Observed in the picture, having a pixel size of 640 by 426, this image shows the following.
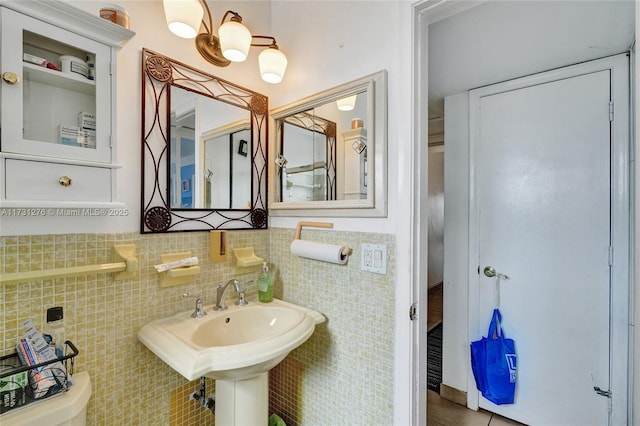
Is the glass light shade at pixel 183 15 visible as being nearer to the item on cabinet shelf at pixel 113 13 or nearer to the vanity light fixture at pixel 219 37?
the vanity light fixture at pixel 219 37

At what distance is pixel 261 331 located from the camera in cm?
130

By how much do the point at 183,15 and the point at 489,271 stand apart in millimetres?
2172

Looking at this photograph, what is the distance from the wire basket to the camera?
0.75m

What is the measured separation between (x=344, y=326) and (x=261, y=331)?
15.6 inches

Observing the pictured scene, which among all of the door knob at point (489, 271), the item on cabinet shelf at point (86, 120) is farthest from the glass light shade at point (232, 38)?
the door knob at point (489, 271)

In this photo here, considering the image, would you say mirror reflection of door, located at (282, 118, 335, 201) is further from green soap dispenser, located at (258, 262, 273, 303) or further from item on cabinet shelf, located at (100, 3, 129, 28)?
item on cabinet shelf, located at (100, 3, 129, 28)

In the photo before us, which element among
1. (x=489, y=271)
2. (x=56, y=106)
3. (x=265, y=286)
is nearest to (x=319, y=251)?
(x=265, y=286)

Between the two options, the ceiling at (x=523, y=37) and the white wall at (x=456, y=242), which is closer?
the ceiling at (x=523, y=37)

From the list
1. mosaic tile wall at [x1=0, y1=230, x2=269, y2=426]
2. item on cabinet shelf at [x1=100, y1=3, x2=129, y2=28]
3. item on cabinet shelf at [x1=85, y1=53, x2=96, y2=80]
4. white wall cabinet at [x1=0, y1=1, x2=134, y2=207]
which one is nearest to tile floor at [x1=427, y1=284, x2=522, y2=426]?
mosaic tile wall at [x1=0, y1=230, x2=269, y2=426]

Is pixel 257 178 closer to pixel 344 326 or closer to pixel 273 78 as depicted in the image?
pixel 273 78

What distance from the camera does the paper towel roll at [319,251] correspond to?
4.00ft

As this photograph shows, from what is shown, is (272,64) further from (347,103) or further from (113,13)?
(113,13)

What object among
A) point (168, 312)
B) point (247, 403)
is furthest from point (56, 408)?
point (247, 403)

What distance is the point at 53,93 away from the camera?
34.5 inches
